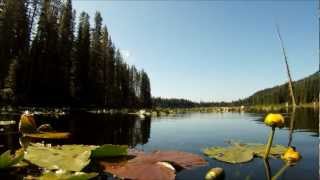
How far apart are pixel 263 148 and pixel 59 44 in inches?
1666

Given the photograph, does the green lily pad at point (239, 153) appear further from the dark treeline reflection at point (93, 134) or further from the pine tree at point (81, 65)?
the pine tree at point (81, 65)

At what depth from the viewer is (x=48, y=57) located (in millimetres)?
42188

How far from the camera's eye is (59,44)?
45875mm

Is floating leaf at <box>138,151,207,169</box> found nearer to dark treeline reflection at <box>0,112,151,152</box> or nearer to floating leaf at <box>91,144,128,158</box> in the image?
floating leaf at <box>91,144,128,158</box>

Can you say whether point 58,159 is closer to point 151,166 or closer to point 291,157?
point 151,166

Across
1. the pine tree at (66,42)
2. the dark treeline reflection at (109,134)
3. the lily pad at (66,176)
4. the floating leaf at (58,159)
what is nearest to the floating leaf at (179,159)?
the floating leaf at (58,159)

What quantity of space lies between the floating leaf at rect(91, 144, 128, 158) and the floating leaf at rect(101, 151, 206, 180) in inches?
9.1

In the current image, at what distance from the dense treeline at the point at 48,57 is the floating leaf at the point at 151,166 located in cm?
2978

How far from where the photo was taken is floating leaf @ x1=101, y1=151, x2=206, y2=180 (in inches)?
156

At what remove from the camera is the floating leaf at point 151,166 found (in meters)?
3.96

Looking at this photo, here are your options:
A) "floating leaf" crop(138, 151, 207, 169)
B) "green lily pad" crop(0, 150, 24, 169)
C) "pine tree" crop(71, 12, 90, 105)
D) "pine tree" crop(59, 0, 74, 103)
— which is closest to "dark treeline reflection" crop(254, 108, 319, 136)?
"floating leaf" crop(138, 151, 207, 169)

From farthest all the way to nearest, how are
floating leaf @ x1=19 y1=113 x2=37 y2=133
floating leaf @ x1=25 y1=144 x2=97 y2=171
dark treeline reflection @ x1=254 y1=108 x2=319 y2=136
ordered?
dark treeline reflection @ x1=254 y1=108 x2=319 y2=136 < floating leaf @ x1=19 y1=113 x2=37 y2=133 < floating leaf @ x1=25 y1=144 x2=97 y2=171

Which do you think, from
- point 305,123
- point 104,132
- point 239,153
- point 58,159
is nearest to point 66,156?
point 58,159

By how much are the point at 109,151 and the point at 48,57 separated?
1557 inches
